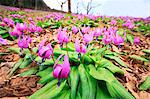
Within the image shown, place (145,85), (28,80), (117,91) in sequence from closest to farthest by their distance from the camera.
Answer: (117,91) < (28,80) < (145,85)

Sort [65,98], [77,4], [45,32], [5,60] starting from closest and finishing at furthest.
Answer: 1. [65,98]
2. [5,60]
3. [45,32]
4. [77,4]

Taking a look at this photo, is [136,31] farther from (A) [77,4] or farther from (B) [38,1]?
(A) [77,4]

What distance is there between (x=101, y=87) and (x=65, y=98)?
16.4 inches

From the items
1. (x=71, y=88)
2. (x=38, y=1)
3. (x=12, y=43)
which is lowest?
(x=71, y=88)

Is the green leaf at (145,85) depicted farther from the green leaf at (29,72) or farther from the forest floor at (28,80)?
the green leaf at (29,72)

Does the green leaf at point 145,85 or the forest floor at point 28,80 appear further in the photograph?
the green leaf at point 145,85

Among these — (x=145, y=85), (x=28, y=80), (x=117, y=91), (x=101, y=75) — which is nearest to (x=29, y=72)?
(x=28, y=80)

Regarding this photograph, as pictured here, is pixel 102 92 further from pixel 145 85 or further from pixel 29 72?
pixel 29 72

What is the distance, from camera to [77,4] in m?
49.0

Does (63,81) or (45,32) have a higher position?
(45,32)

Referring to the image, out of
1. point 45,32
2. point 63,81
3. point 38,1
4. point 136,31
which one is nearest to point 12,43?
point 45,32

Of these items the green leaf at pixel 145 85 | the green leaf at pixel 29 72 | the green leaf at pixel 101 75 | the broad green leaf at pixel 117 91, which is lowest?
the green leaf at pixel 145 85

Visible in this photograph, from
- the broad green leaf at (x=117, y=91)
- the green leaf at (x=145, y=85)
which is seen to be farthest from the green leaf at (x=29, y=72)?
the green leaf at (x=145, y=85)

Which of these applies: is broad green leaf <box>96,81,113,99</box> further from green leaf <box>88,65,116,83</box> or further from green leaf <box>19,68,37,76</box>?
green leaf <box>19,68,37,76</box>
